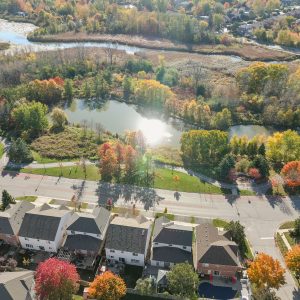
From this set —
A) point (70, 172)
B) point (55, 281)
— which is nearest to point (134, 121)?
point (70, 172)

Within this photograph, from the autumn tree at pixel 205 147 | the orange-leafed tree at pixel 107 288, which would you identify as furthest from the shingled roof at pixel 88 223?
the autumn tree at pixel 205 147

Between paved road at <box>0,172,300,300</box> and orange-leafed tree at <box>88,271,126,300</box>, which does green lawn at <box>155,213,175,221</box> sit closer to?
paved road at <box>0,172,300,300</box>

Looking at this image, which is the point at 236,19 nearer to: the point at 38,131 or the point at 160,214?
the point at 38,131

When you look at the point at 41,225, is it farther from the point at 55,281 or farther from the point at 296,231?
the point at 296,231

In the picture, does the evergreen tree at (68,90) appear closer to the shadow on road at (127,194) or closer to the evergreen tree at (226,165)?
the shadow on road at (127,194)

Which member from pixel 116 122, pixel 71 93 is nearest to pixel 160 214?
pixel 116 122

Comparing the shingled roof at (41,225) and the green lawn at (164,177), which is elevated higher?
the shingled roof at (41,225)
